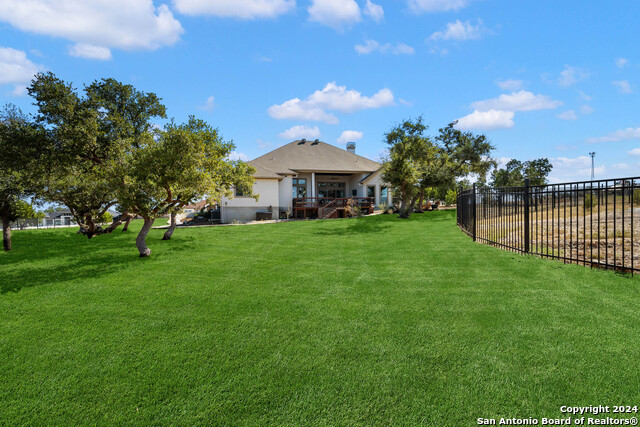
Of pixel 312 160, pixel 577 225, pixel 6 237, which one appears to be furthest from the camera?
pixel 312 160

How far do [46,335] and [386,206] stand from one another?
24577 millimetres

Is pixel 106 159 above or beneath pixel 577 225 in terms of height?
above

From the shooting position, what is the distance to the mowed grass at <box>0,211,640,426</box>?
2578 mm

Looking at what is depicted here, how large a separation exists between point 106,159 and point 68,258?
4.32 metres

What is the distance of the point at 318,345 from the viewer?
346 centimetres

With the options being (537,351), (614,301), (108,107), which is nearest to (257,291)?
(537,351)

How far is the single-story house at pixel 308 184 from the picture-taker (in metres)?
23.9

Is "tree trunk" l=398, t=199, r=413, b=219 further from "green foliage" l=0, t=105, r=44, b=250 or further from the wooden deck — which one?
"green foliage" l=0, t=105, r=44, b=250

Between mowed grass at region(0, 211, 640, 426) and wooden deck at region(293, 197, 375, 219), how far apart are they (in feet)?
58.7

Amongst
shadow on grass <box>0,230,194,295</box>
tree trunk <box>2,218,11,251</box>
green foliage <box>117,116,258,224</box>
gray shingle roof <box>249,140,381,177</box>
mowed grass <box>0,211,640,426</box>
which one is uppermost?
gray shingle roof <box>249,140,381,177</box>

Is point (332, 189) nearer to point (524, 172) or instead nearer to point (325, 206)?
point (325, 206)

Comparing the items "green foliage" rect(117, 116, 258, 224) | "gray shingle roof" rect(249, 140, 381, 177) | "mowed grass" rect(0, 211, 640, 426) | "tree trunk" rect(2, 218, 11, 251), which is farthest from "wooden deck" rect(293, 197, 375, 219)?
"mowed grass" rect(0, 211, 640, 426)

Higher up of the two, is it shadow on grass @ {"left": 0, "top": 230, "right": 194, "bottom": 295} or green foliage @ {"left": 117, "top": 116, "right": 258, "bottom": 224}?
green foliage @ {"left": 117, "top": 116, "right": 258, "bottom": 224}

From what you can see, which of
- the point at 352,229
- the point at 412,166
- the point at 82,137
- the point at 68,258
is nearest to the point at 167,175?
the point at 68,258
